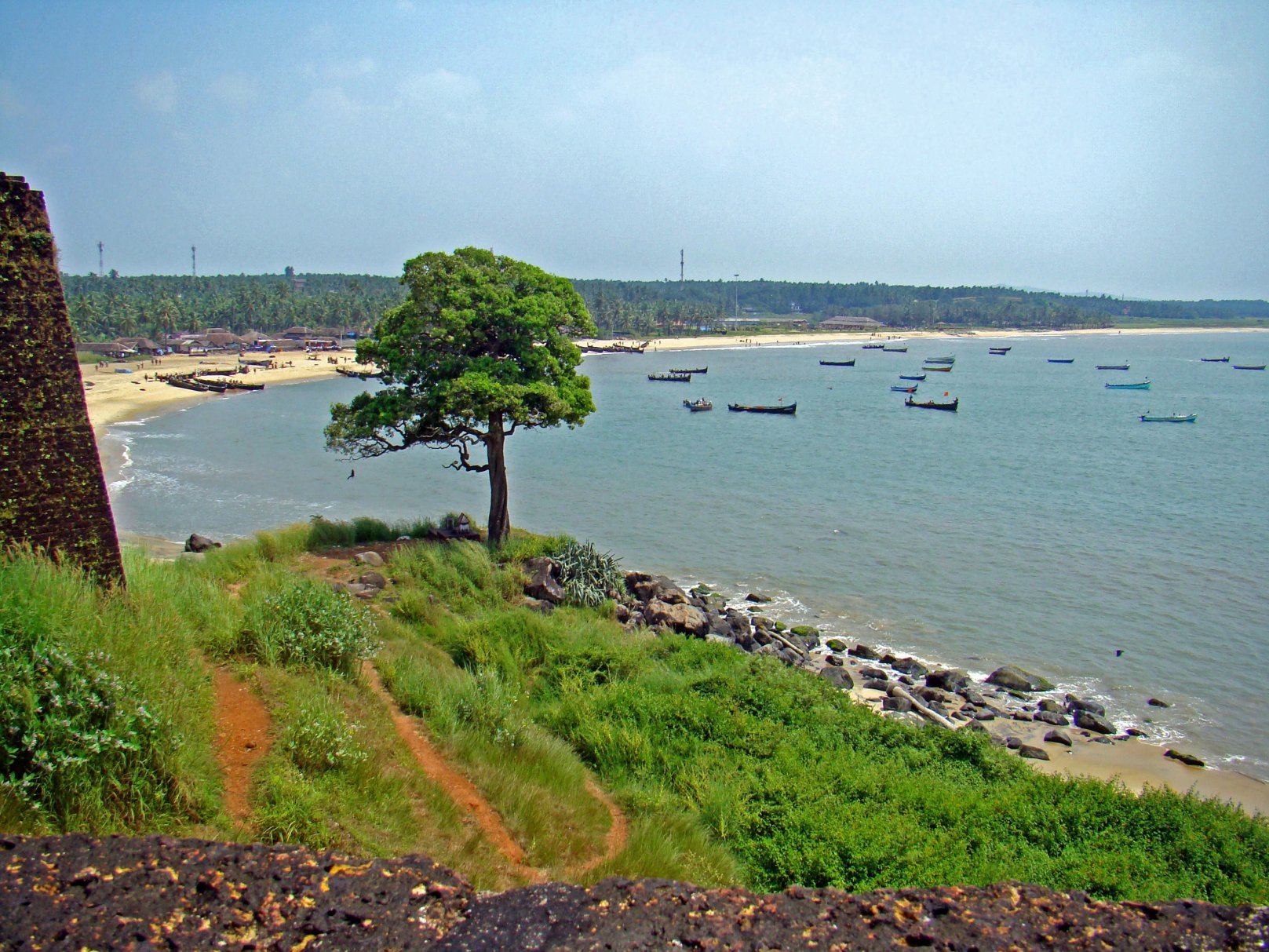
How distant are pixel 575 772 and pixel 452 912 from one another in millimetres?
5491

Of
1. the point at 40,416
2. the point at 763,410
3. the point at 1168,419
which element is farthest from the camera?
the point at 763,410

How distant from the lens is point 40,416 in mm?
8938

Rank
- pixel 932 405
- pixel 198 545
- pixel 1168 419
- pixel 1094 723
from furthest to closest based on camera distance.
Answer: pixel 932 405 → pixel 1168 419 → pixel 198 545 → pixel 1094 723

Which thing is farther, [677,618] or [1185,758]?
[677,618]

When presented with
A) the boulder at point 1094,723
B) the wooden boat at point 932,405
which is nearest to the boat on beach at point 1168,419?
the wooden boat at point 932,405

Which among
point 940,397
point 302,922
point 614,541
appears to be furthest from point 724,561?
point 940,397

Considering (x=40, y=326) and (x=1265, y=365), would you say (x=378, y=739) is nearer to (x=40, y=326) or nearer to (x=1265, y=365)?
(x=40, y=326)

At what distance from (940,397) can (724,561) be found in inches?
2450

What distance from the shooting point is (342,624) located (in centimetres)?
999

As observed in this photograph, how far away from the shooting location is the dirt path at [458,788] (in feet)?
23.7

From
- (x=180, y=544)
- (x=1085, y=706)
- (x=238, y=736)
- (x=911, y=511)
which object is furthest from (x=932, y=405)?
(x=238, y=736)

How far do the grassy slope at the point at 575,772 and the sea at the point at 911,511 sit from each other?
8279mm

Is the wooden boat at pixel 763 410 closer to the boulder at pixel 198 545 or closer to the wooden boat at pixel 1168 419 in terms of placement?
the wooden boat at pixel 1168 419

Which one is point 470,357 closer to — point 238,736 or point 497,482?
point 497,482
